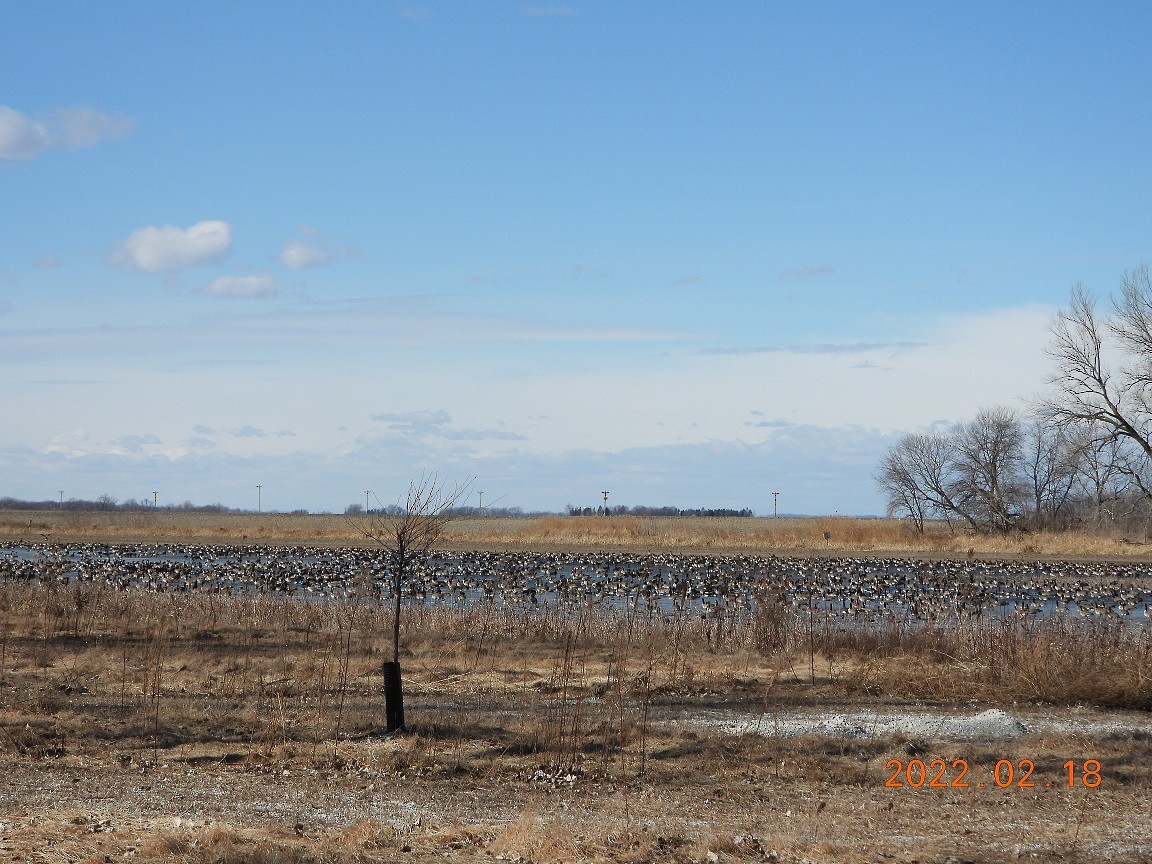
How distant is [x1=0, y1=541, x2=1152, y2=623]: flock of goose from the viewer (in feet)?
87.6

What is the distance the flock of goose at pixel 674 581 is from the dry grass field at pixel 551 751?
4.61m

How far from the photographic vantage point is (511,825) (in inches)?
315

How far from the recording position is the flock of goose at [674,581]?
87.6 feet

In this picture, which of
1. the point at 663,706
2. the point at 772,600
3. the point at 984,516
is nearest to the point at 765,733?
the point at 663,706

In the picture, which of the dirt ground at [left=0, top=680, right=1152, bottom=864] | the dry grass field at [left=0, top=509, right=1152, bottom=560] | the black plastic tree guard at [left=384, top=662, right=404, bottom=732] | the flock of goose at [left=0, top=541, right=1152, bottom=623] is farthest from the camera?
the dry grass field at [left=0, top=509, right=1152, bottom=560]

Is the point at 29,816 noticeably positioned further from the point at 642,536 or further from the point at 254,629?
the point at 642,536

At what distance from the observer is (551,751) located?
1085 cm

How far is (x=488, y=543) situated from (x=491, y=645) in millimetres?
42366

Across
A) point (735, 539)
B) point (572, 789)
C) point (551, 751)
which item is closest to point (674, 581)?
point (735, 539)

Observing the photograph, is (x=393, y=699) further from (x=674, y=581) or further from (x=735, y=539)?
(x=735, y=539)

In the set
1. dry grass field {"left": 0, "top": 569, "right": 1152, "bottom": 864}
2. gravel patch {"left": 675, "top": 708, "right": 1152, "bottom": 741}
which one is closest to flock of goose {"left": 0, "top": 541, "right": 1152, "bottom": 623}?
dry grass field {"left": 0, "top": 569, "right": 1152, "bottom": 864}

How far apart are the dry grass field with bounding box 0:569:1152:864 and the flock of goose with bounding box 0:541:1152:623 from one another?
4612 mm

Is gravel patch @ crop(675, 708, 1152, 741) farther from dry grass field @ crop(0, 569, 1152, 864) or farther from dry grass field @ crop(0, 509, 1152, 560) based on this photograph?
dry grass field @ crop(0, 509, 1152, 560)

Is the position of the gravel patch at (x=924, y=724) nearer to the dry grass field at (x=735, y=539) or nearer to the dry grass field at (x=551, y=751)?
the dry grass field at (x=551, y=751)
